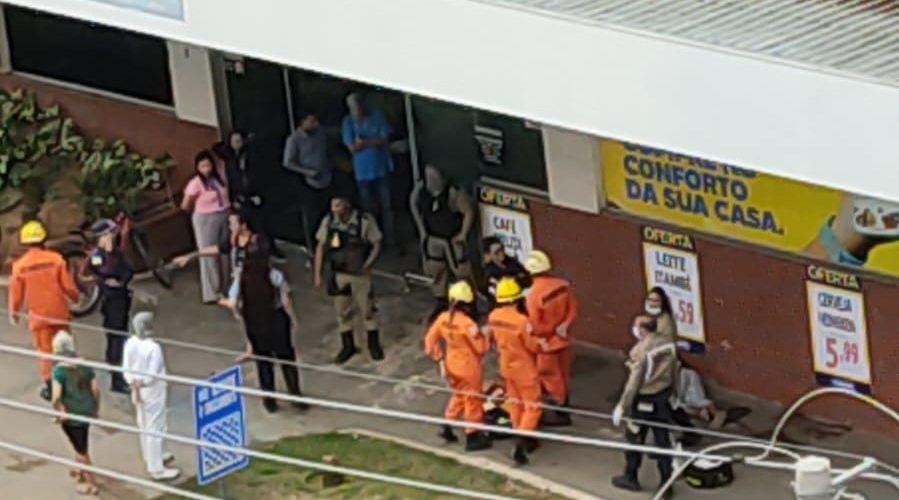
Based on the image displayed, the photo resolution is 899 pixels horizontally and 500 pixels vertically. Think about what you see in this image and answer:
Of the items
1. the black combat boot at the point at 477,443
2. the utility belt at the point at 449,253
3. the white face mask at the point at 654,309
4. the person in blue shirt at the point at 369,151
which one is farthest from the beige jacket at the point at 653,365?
the person in blue shirt at the point at 369,151

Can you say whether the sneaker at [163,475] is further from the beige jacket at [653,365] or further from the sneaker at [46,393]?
the beige jacket at [653,365]

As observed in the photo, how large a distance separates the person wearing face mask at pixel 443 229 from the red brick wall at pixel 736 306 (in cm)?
60

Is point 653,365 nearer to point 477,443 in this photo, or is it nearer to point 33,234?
point 477,443

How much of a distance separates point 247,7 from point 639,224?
3.62 metres

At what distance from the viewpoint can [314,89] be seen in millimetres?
21188

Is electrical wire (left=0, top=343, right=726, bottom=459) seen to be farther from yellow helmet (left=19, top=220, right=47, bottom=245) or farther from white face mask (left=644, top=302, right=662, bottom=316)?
yellow helmet (left=19, top=220, right=47, bottom=245)

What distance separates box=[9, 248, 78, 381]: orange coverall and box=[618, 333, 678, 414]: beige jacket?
4363 millimetres

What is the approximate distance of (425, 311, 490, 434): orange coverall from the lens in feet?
55.1

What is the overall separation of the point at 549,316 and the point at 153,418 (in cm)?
284

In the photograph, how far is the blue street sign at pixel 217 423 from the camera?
15414 millimetres

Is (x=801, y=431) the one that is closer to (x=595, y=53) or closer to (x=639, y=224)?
(x=639, y=224)

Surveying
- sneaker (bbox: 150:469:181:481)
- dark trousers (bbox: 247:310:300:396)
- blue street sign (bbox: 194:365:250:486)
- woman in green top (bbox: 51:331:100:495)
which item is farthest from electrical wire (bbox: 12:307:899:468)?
blue street sign (bbox: 194:365:250:486)

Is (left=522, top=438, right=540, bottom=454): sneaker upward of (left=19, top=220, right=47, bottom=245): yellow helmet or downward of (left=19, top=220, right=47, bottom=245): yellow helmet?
downward

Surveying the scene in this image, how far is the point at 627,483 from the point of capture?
55.5 ft
